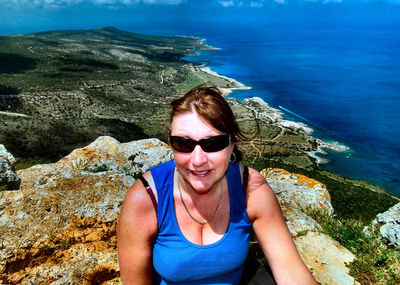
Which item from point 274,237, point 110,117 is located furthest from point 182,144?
point 110,117

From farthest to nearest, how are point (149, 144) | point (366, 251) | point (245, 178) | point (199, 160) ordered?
point (149, 144) → point (366, 251) → point (245, 178) → point (199, 160)

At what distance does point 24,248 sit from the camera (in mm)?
3264

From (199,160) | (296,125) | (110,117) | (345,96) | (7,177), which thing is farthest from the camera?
(345,96)

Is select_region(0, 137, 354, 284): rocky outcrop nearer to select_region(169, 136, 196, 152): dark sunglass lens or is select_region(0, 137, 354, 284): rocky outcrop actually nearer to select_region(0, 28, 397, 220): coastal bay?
select_region(169, 136, 196, 152): dark sunglass lens

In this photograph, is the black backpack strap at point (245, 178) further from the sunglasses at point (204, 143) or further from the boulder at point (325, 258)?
the boulder at point (325, 258)

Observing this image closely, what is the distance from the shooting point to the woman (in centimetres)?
207

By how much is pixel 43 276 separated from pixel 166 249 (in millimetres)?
2034

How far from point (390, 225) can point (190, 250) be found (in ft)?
13.9

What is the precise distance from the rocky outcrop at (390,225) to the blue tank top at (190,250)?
350 centimetres

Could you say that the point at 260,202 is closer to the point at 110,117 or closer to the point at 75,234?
the point at 75,234

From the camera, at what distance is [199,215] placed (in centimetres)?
228

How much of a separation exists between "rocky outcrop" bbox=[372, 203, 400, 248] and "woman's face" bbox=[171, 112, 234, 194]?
13.0ft

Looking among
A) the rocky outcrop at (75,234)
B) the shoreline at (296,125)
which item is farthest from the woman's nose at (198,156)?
the shoreline at (296,125)

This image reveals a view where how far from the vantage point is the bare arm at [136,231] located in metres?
2.05
